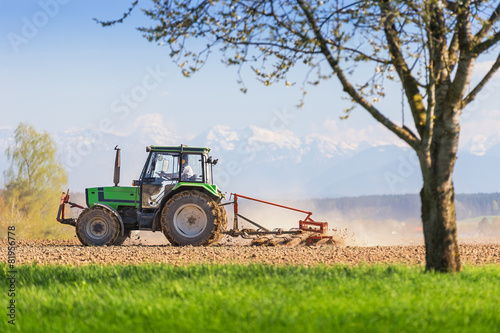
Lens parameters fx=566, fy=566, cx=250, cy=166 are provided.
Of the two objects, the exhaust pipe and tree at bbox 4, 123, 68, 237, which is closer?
the exhaust pipe

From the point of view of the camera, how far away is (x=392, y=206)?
171 meters

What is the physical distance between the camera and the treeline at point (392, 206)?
145m

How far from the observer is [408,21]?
347 inches

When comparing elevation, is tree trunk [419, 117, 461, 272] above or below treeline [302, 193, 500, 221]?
below

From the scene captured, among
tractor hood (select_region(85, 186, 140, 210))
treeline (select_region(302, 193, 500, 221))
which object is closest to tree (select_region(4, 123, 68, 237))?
tractor hood (select_region(85, 186, 140, 210))

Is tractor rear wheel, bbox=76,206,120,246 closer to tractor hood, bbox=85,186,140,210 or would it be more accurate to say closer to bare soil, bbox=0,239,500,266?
tractor hood, bbox=85,186,140,210

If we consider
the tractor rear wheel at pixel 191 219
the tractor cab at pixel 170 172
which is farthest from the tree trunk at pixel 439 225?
the tractor cab at pixel 170 172

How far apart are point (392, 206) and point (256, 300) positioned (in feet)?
557

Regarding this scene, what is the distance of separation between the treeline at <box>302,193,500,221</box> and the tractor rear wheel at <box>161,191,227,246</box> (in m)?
121

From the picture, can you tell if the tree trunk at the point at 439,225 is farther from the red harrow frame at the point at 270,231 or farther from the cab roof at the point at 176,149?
the cab roof at the point at 176,149

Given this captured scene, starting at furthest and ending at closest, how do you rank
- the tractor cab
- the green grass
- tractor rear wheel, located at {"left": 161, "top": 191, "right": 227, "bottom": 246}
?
the tractor cab
tractor rear wheel, located at {"left": 161, "top": 191, "right": 227, "bottom": 246}
the green grass

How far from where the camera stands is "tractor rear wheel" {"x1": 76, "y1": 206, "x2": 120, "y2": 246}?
16.8 metres

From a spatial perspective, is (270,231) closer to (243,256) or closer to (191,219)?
(191,219)

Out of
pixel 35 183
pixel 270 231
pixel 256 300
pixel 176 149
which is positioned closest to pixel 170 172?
pixel 176 149
